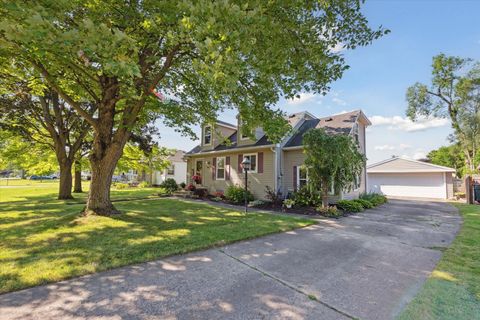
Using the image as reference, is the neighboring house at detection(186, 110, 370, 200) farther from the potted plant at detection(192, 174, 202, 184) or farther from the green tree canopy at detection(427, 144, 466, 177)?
the green tree canopy at detection(427, 144, 466, 177)

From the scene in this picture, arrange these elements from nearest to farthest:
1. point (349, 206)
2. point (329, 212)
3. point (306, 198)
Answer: point (329, 212) < point (349, 206) < point (306, 198)

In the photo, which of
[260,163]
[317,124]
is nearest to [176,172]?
[260,163]

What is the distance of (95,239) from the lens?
540 centimetres

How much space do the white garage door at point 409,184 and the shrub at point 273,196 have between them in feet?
47.6

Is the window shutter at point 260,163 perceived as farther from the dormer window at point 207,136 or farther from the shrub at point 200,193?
the dormer window at point 207,136

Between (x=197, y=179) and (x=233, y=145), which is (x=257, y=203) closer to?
(x=233, y=145)

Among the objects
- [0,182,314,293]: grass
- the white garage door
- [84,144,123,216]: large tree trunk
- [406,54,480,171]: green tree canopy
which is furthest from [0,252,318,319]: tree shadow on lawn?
[406,54,480,171]: green tree canopy

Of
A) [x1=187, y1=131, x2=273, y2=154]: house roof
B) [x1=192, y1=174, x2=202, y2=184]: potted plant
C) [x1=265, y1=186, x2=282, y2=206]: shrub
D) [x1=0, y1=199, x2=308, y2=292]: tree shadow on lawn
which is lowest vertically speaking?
[x1=0, y1=199, x2=308, y2=292]: tree shadow on lawn

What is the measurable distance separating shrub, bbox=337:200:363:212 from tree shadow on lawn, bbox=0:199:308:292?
3760 millimetres

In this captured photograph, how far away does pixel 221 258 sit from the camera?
456 centimetres

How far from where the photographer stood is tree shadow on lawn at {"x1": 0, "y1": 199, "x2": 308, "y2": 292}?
3.77m

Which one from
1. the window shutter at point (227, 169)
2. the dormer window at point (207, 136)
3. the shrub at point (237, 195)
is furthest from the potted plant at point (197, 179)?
the shrub at point (237, 195)

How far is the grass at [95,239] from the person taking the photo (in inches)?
148

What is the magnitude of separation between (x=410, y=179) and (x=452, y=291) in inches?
842
